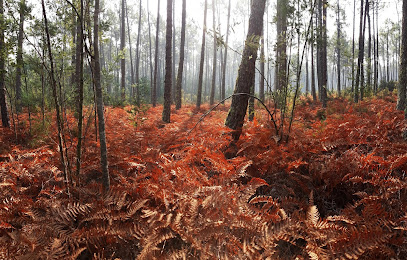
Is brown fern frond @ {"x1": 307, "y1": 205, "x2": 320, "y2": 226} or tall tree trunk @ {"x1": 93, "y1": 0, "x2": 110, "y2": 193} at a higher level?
tall tree trunk @ {"x1": 93, "y1": 0, "x2": 110, "y2": 193}

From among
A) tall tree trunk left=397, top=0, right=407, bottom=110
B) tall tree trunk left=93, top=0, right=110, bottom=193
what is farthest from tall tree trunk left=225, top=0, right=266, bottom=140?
tall tree trunk left=397, top=0, right=407, bottom=110

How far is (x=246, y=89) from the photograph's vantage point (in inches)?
187

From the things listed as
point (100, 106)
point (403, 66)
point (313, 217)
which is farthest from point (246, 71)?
point (403, 66)

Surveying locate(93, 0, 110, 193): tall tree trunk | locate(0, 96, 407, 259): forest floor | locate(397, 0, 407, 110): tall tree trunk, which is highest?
locate(397, 0, 407, 110): tall tree trunk

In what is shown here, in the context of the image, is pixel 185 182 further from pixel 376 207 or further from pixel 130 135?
pixel 130 135

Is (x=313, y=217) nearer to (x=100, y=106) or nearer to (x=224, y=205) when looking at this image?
(x=224, y=205)

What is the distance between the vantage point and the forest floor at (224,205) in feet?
6.35

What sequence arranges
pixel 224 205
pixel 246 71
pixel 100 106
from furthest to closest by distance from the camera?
pixel 246 71 < pixel 100 106 < pixel 224 205

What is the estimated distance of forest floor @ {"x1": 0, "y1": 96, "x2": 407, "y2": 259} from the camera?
6.35ft

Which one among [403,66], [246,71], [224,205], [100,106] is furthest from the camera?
[403,66]

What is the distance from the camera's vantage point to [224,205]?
2377mm

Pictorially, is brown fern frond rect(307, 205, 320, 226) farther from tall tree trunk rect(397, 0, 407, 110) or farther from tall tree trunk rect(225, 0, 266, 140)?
tall tree trunk rect(397, 0, 407, 110)

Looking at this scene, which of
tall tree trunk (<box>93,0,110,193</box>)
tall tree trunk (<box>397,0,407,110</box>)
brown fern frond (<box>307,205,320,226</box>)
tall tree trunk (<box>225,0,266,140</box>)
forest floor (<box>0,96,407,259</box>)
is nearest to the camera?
forest floor (<box>0,96,407,259</box>)

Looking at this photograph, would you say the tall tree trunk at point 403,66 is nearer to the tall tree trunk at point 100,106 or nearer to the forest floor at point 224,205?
the forest floor at point 224,205
